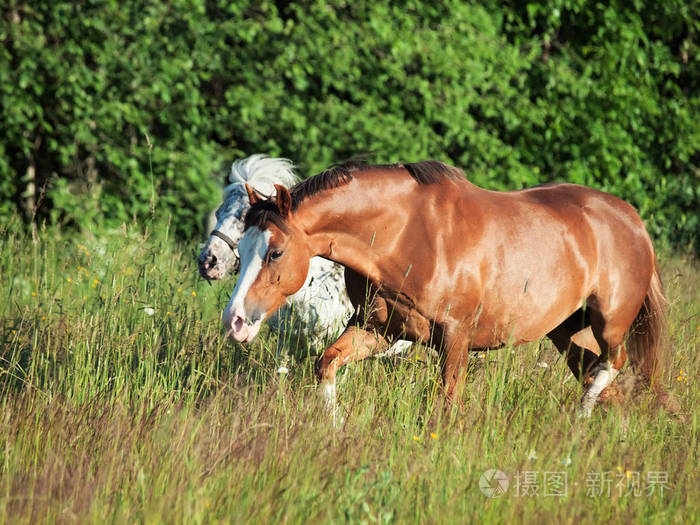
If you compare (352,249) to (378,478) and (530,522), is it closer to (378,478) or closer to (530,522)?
(378,478)

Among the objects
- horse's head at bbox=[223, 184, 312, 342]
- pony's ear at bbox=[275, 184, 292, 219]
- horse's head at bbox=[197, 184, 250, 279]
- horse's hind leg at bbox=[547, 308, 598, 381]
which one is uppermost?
pony's ear at bbox=[275, 184, 292, 219]

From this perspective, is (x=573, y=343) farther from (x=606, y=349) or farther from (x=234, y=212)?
(x=234, y=212)

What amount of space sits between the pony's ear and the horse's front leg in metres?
0.70

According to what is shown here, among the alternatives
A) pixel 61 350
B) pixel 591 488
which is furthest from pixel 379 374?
pixel 61 350

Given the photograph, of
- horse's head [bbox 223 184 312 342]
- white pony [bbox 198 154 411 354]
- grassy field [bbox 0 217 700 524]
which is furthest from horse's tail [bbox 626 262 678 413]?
horse's head [bbox 223 184 312 342]

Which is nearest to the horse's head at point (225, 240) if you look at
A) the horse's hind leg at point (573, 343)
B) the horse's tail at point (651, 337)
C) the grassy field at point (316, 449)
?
the grassy field at point (316, 449)

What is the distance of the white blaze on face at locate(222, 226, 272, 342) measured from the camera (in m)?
3.42

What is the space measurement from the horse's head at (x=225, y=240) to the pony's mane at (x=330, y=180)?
32.1 inches

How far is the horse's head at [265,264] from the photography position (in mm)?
3441

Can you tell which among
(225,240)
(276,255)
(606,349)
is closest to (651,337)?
(606,349)

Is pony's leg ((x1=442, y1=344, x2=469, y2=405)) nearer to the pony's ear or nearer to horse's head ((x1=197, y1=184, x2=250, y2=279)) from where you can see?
the pony's ear

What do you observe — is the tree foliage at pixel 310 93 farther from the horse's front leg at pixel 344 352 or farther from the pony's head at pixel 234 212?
the horse's front leg at pixel 344 352

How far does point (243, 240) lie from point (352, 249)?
525 mm

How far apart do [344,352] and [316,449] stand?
2.92 ft
